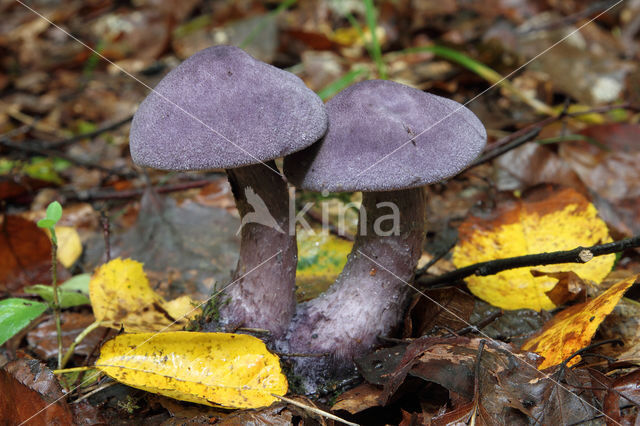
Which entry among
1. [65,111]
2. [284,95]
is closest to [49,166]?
[65,111]

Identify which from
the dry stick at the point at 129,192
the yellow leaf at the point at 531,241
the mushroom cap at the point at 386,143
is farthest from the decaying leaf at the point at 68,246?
the yellow leaf at the point at 531,241

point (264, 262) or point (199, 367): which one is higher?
point (264, 262)

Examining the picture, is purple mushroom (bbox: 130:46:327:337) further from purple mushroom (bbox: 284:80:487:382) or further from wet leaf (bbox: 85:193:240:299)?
wet leaf (bbox: 85:193:240:299)

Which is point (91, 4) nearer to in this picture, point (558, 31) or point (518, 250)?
point (558, 31)

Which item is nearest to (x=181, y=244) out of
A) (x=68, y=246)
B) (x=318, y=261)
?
(x=68, y=246)

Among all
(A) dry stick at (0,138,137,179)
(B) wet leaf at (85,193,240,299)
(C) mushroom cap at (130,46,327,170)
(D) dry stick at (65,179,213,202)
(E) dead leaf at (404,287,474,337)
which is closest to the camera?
(C) mushroom cap at (130,46,327,170)

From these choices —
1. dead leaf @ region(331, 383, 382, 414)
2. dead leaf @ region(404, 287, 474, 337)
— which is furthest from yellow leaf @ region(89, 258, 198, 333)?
dead leaf @ region(404, 287, 474, 337)

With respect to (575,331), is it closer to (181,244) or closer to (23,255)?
(181,244)
